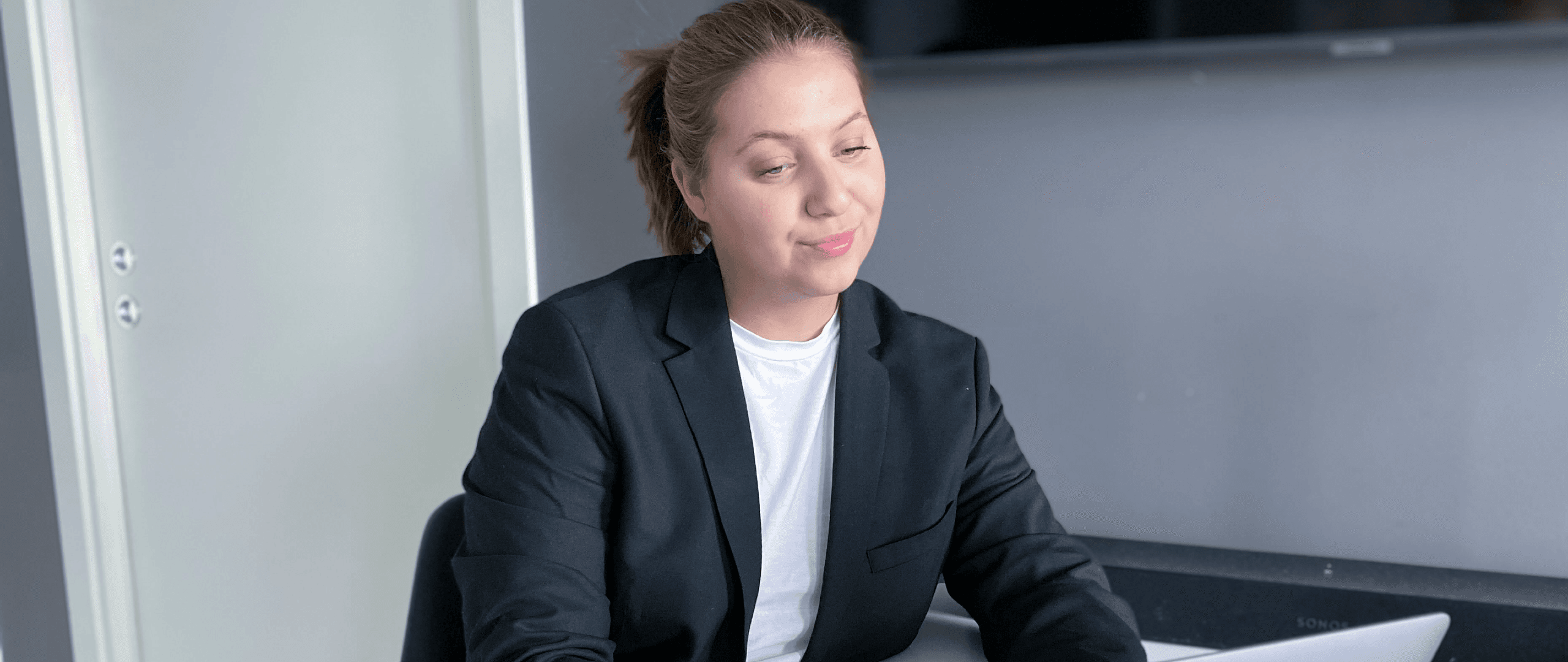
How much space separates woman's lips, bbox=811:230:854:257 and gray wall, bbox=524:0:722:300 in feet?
2.75

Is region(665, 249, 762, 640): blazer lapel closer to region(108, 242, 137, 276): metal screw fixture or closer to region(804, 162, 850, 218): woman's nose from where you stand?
region(804, 162, 850, 218): woman's nose

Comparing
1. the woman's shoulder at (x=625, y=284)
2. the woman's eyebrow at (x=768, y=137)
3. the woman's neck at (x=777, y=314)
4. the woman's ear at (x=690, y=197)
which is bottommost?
the woman's neck at (x=777, y=314)

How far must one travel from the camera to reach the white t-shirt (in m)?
0.96

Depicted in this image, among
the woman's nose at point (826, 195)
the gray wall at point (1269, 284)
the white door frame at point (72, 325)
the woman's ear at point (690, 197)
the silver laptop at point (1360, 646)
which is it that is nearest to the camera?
the silver laptop at point (1360, 646)

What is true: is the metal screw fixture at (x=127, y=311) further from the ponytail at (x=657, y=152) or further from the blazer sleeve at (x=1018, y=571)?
the blazer sleeve at (x=1018, y=571)

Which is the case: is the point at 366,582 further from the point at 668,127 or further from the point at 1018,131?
the point at 1018,131

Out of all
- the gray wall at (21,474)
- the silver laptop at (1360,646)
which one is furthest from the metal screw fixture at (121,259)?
the silver laptop at (1360,646)

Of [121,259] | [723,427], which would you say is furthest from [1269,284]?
[121,259]

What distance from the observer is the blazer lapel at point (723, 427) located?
90 cm

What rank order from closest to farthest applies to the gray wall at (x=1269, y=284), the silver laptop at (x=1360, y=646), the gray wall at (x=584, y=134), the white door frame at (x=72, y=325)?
the silver laptop at (x=1360, y=646)
the gray wall at (x=1269, y=284)
the gray wall at (x=584, y=134)
the white door frame at (x=72, y=325)

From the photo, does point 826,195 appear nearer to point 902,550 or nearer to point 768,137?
point 768,137

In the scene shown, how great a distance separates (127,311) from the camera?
191 centimetres

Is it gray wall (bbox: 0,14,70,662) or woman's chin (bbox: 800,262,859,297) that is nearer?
woman's chin (bbox: 800,262,859,297)

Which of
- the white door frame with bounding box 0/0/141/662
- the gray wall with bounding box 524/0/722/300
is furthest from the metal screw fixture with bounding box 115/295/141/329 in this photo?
the gray wall with bounding box 524/0/722/300
